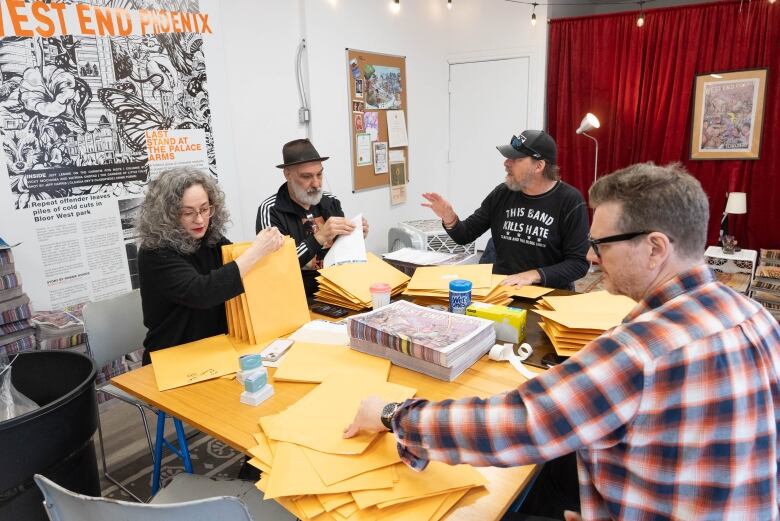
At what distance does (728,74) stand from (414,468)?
5072 mm

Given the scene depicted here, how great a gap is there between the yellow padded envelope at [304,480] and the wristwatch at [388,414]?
0.29 ft

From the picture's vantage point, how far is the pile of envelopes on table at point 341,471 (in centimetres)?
98

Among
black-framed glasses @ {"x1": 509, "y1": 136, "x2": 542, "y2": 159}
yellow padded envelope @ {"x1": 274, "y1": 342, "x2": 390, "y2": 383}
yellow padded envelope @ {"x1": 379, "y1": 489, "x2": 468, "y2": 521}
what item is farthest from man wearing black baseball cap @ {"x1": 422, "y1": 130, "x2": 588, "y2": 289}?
yellow padded envelope @ {"x1": 379, "y1": 489, "x2": 468, "y2": 521}

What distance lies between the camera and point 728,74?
455 centimetres

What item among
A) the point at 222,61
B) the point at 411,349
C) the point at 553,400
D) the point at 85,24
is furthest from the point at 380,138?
the point at 553,400

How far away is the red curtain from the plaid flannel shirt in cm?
455

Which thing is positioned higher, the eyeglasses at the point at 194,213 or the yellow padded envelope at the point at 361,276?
the eyeglasses at the point at 194,213

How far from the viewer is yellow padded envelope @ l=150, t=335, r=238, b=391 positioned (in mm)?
1546

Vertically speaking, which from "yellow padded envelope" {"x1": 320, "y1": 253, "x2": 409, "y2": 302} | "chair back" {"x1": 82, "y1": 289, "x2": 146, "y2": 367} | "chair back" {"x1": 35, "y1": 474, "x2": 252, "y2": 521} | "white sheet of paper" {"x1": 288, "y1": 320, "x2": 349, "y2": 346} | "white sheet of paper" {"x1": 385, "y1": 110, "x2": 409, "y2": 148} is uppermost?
"white sheet of paper" {"x1": 385, "y1": 110, "x2": 409, "y2": 148}

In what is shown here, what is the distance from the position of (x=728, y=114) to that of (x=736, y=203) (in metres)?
0.84

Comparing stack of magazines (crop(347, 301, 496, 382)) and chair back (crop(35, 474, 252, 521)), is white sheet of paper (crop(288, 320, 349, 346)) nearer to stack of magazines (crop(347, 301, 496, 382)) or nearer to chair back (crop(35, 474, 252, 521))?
A: stack of magazines (crop(347, 301, 496, 382))

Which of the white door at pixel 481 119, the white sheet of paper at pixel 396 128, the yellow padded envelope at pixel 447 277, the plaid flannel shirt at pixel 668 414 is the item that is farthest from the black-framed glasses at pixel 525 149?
the white door at pixel 481 119

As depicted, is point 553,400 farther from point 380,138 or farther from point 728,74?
point 728,74

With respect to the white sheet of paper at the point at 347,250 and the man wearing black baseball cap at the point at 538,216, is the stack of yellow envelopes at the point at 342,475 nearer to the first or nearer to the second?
the white sheet of paper at the point at 347,250
